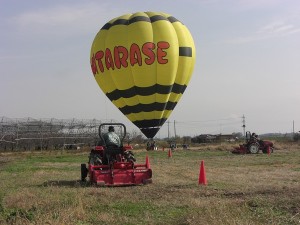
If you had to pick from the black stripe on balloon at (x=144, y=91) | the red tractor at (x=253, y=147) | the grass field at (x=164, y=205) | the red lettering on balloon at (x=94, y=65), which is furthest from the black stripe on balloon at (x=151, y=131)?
the red tractor at (x=253, y=147)

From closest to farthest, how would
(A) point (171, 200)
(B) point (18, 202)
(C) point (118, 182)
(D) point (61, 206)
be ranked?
(D) point (61, 206)
(B) point (18, 202)
(A) point (171, 200)
(C) point (118, 182)

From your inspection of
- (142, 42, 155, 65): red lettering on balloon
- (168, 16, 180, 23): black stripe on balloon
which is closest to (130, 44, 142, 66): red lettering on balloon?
(142, 42, 155, 65): red lettering on balloon

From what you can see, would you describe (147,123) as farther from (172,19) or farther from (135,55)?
(172,19)

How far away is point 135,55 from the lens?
19906 millimetres

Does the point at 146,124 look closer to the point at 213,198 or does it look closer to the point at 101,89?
the point at 101,89

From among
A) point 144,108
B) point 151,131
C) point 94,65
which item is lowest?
point 151,131

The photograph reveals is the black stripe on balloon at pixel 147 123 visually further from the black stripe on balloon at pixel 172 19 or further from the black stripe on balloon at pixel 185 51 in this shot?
the black stripe on balloon at pixel 172 19

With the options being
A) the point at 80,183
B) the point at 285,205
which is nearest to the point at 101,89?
the point at 80,183

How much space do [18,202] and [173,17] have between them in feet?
46.5

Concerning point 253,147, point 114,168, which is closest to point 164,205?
point 114,168

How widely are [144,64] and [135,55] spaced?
1.79 feet

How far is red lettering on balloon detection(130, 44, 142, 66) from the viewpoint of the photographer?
65.1ft

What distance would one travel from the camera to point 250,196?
10.9 metres

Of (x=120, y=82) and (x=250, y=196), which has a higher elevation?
(x=120, y=82)
